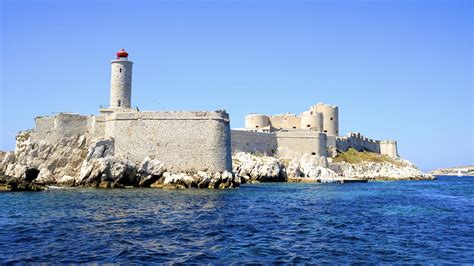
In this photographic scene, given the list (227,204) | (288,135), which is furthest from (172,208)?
(288,135)

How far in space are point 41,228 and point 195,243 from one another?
465 centimetres

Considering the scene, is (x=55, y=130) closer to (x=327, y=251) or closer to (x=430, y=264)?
(x=327, y=251)

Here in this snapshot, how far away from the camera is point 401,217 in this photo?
16766 millimetres

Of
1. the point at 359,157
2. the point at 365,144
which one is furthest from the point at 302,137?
the point at 365,144

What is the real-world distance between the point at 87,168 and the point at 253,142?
19375 mm

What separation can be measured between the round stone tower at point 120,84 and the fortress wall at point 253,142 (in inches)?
435

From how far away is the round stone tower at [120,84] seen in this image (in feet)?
109

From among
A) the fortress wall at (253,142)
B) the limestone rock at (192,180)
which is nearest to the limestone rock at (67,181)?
the limestone rock at (192,180)

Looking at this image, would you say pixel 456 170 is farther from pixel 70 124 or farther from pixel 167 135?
pixel 70 124

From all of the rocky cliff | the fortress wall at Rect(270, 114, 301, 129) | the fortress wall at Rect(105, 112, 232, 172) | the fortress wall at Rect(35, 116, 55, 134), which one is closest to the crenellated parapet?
the fortress wall at Rect(270, 114, 301, 129)

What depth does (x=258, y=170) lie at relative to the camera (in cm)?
3772

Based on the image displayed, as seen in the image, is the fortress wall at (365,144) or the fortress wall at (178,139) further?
the fortress wall at (365,144)

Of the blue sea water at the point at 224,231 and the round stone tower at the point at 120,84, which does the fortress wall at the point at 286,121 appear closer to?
the round stone tower at the point at 120,84

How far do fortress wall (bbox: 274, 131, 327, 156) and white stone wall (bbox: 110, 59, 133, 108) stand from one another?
1785 cm
